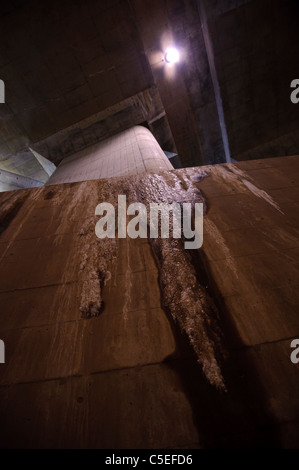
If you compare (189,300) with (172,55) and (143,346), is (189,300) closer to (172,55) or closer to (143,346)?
(143,346)

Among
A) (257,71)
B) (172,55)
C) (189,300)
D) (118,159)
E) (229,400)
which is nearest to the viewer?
(229,400)

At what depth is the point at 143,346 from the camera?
1.47m

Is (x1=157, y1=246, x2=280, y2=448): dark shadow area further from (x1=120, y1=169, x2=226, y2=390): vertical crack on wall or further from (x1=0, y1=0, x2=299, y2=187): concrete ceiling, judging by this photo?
(x1=0, y1=0, x2=299, y2=187): concrete ceiling

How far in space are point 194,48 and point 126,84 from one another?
2203mm

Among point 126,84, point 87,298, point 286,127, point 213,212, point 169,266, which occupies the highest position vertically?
point 126,84

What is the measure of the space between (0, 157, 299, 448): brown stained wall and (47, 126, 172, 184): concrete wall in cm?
214

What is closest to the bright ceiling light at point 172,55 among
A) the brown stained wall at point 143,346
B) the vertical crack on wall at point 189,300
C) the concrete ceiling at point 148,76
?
the concrete ceiling at point 148,76

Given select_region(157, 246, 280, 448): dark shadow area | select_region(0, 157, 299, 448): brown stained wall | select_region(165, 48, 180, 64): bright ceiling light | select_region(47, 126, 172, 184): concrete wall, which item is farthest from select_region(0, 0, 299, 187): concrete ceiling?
select_region(157, 246, 280, 448): dark shadow area

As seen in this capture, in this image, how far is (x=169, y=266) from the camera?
1949 millimetres

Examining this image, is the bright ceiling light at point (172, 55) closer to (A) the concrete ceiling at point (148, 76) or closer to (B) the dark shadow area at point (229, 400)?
(A) the concrete ceiling at point (148, 76)

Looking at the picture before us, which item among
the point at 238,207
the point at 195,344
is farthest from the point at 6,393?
the point at 238,207

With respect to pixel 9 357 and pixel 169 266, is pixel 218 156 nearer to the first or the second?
pixel 169 266

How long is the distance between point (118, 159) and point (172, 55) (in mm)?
3762

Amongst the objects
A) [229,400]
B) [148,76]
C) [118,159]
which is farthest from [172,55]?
[229,400]
